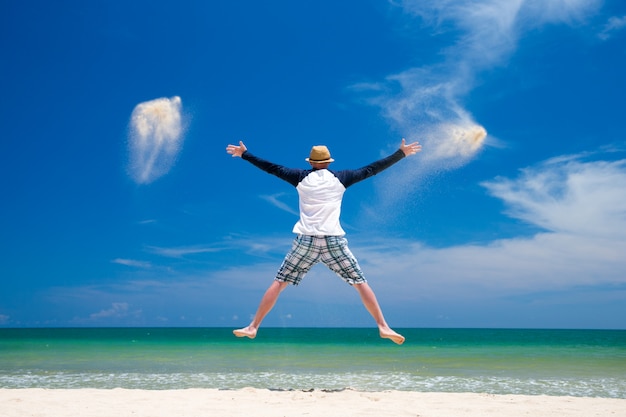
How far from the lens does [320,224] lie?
6.05 metres

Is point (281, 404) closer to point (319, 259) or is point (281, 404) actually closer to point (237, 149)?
point (319, 259)

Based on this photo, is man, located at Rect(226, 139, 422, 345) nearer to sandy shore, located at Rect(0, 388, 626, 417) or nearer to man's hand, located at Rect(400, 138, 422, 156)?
man's hand, located at Rect(400, 138, 422, 156)

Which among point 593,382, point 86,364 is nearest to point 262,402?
point 593,382

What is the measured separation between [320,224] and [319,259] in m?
0.42

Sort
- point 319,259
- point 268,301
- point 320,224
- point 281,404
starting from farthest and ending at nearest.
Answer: point 281,404
point 268,301
point 319,259
point 320,224

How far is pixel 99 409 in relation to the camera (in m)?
8.42

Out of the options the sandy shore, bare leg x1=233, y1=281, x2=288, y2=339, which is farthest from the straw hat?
the sandy shore

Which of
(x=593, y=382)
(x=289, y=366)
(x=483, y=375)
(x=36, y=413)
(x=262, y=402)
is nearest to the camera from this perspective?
(x=36, y=413)

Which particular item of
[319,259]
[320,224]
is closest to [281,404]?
[319,259]

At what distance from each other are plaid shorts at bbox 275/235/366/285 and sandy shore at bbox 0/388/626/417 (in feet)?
8.31

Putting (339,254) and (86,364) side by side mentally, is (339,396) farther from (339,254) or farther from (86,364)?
Result: (86,364)

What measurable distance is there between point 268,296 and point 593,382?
43.5 feet

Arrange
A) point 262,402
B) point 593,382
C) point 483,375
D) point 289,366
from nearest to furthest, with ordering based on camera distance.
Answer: point 262,402 < point 593,382 < point 483,375 < point 289,366

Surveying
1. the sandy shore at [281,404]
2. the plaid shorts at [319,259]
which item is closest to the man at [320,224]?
the plaid shorts at [319,259]
